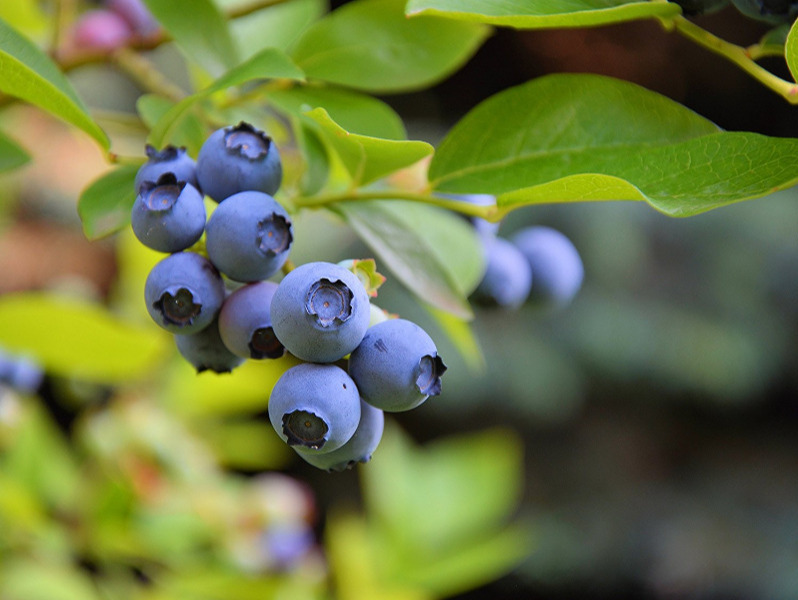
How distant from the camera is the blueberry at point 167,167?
0.40 meters

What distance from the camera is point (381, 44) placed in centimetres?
59

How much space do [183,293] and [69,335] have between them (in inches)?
19.5

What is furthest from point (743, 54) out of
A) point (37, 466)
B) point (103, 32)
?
point (37, 466)

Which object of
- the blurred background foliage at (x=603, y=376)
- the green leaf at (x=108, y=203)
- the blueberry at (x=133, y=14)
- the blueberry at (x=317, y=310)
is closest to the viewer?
the blueberry at (x=317, y=310)

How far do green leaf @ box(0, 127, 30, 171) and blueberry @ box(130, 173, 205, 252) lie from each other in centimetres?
18

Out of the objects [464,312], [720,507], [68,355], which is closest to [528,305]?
[464,312]

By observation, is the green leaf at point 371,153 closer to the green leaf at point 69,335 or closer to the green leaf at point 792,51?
the green leaf at point 792,51

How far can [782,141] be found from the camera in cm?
37

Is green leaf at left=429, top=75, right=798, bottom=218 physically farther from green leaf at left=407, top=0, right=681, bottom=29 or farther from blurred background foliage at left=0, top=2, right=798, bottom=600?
blurred background foliage at left=0, top=2, right=798, bottom=600

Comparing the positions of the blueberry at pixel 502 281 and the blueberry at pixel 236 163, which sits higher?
the blueberry at pixel 236 163

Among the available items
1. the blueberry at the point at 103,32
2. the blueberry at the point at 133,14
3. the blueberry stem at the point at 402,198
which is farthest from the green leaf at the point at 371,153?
the blueberry at the point at 133,14

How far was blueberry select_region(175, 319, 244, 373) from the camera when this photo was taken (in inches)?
17.1

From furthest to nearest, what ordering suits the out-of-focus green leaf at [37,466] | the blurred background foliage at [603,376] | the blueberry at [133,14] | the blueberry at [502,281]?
the blurred background foliage at [603,376], the out-of-focus green leaf at [37,466], the blueberry at [133,14], the blueberry at [502,281]

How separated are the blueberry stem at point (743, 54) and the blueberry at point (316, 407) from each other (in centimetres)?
27
